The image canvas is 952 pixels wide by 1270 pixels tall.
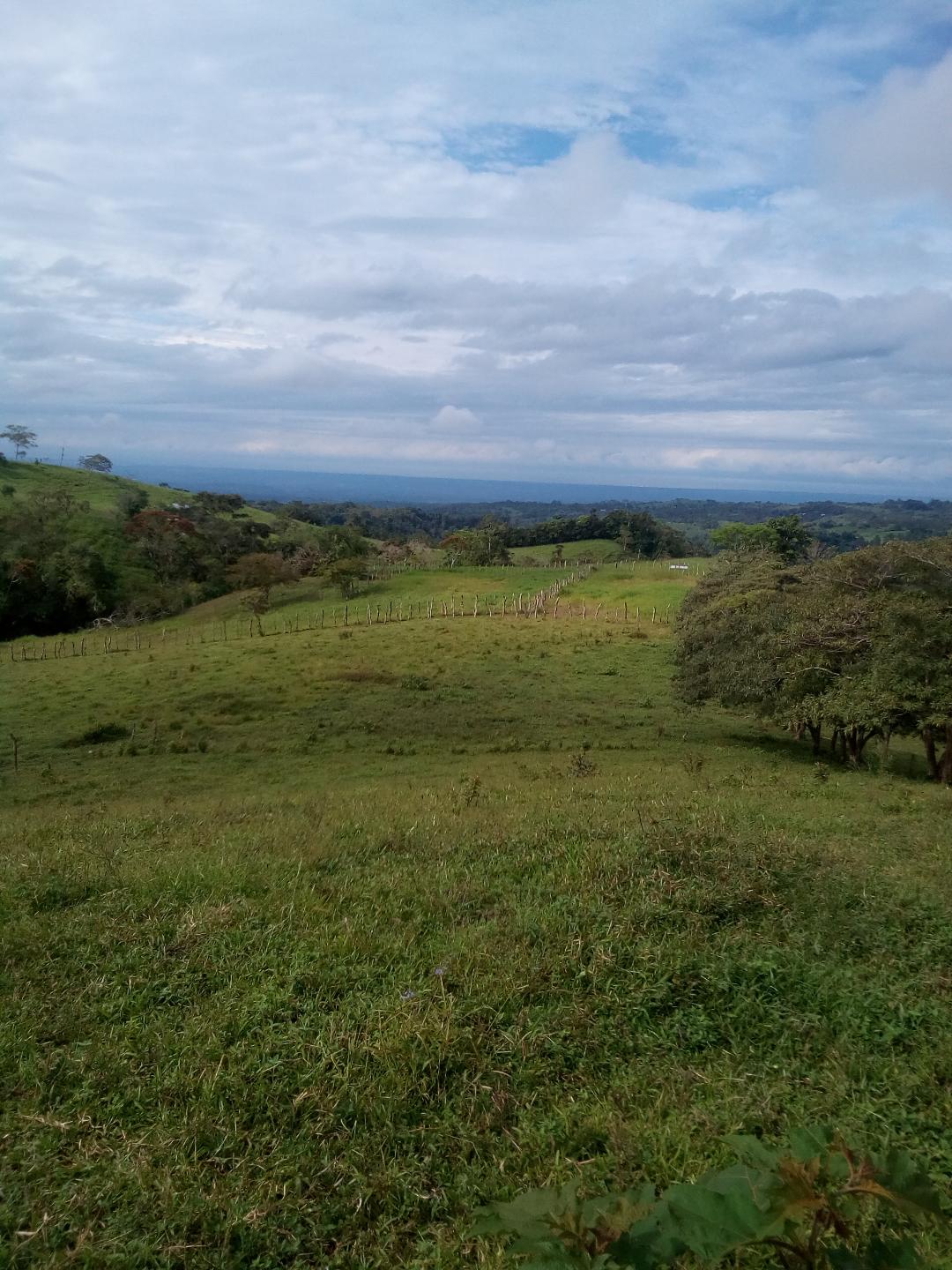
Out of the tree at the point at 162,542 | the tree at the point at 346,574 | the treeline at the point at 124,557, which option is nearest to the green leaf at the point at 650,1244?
the tree at the point at 346,574

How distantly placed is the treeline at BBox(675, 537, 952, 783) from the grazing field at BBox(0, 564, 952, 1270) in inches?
282

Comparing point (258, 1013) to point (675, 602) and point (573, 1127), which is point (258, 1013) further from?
point (675, 602)

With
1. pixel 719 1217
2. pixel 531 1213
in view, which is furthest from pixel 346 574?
pixel 719 1217

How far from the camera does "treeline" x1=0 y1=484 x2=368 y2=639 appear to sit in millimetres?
61000

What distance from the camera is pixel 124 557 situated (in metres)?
72.4

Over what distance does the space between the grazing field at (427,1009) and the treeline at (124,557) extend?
5487cm

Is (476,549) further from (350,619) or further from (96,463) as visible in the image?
(96,463)

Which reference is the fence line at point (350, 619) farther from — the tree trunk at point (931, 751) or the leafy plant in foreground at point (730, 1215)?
the leafy plant in foreground at point (730, 1215)

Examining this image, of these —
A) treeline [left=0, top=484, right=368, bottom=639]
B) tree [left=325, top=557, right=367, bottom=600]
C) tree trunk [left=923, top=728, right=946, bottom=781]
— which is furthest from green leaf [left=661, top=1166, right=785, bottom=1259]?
treeline [left=0, top=484, right=368, bottom=639]

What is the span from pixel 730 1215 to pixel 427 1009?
375cm

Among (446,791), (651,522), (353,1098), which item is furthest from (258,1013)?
(651,522)

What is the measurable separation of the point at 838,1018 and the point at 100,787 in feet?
56.8

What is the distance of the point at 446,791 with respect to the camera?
14.1m

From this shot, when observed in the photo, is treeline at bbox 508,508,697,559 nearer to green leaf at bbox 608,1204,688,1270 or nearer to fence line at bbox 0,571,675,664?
fence line at bbox 0,571,675,664
